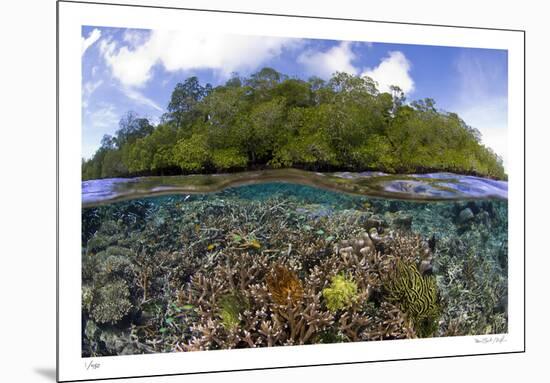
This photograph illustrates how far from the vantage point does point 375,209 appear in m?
5.94

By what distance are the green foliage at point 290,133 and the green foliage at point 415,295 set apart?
856 mm

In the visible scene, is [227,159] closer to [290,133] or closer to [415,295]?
[290,133]

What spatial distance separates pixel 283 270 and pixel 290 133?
1.09 m

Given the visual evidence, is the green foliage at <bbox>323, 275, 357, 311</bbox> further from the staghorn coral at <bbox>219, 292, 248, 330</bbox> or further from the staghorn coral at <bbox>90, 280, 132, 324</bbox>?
the staghorn coral at <bbox>90, 280, 132, 324</bbox>

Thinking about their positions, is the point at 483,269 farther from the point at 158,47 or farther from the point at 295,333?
the point at 158,47

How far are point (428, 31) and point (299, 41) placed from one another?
118 centimetres

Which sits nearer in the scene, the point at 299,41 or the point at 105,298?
the point at 105,298


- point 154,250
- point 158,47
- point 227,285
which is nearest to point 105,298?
point 154,250

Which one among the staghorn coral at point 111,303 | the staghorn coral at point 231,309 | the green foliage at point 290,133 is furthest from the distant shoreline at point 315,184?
the staghorn coral at point 231,309

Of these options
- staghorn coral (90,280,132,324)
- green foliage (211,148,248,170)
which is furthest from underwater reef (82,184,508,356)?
green foliage (211,148,248,170)

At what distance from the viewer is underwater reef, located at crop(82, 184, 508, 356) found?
5.30m
